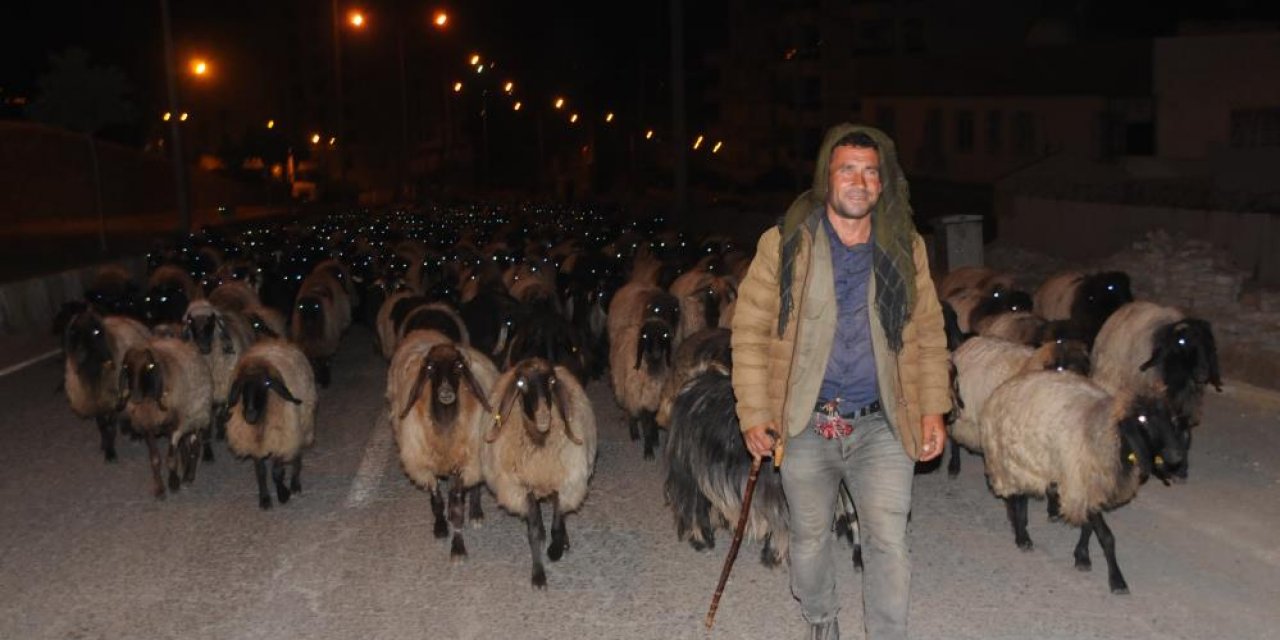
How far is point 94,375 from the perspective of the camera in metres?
10.0

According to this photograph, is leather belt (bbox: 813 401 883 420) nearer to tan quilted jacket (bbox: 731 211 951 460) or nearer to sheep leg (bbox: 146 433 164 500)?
tan quilted jacket (bbox: 731 211 951 460)

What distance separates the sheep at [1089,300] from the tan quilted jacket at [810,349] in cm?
720

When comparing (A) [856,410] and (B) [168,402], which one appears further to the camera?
(B) [168,402]

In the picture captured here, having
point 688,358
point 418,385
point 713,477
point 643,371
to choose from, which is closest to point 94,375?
point 418,385

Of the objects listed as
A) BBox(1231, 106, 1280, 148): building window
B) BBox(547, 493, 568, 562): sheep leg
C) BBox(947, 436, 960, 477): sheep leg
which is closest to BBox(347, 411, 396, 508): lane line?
BBox(547, 493, 568, 562): sheep leg

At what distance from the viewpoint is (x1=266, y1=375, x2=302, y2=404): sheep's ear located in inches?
328

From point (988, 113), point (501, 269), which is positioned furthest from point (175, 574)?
point (988, 113)

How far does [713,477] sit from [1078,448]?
1909 mm

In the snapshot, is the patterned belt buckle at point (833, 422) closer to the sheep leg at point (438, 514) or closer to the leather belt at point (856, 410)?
the leather belt at point (856, 410)

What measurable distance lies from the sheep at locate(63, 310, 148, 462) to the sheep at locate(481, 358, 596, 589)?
4.17 metres

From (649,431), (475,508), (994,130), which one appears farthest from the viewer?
(994,130)

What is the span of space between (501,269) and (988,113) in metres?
26.1

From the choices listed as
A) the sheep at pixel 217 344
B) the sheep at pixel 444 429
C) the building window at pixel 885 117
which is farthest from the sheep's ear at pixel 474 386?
the building window at pixel 885 117

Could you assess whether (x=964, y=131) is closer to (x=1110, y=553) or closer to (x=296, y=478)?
(x=296, y=478)
